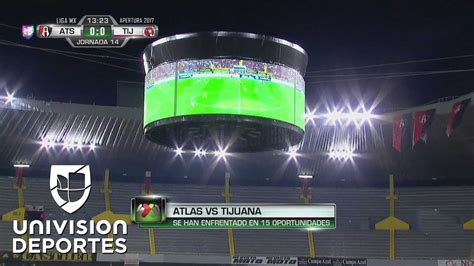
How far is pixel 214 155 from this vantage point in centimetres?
2302

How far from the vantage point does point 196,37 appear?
9.36 meters

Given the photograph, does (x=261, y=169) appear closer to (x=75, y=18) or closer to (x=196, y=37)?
(x=75, y=18)

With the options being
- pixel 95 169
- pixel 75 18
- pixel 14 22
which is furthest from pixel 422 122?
pixel 95 169

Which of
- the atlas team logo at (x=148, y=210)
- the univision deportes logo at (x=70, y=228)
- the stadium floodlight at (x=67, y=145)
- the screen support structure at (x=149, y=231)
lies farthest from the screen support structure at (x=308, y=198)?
the atlas team logo at (x=148, y=210)

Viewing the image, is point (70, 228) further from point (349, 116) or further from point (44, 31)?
point (349, 116)

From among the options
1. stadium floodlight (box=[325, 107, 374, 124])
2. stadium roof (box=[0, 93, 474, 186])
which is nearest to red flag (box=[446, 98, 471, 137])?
stadium roof (box=[0, 93, 474, 186])

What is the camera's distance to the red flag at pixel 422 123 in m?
16.6

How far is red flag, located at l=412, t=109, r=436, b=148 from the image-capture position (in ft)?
54.3

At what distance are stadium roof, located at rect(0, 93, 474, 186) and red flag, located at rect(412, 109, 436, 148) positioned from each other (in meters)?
0.76

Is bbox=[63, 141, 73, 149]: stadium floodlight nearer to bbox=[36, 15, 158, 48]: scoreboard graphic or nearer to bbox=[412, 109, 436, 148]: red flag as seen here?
bbox=[36, 15, 158, 48]: scoreboard graphic

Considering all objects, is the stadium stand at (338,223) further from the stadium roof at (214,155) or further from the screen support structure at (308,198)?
the stadium roof at (214,155)

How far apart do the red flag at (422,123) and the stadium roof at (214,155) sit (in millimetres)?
761

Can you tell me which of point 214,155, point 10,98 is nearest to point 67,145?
point 10,98

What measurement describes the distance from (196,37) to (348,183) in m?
17.5
